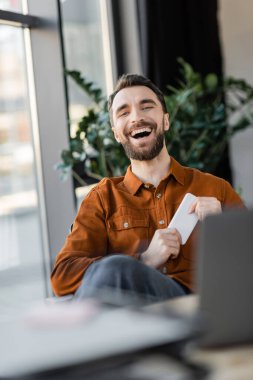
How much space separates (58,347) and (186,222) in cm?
147

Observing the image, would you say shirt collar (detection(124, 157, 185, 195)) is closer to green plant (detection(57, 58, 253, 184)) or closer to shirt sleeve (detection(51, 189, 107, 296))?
shirt sleeve (detection(51, 189, 107, 296))

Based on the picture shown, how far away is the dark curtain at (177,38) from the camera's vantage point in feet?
15.9

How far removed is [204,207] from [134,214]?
1.03 ft

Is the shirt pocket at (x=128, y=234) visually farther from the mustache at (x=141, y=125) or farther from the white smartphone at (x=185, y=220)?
the mustache at (x=141, y=125)

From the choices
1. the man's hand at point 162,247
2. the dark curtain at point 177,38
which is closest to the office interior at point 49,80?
the dark curtain at point 177,38

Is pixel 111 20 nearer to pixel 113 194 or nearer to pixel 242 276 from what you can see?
pixel 113 194

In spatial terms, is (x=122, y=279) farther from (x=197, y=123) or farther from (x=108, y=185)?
(x=197, y=123)

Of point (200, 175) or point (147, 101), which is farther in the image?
point (147, 101)

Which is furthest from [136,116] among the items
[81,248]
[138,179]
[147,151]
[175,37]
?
[175,37]

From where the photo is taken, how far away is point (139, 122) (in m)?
2.69

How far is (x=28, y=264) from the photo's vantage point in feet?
14.9

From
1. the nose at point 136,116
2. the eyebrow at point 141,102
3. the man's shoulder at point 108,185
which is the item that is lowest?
the man's shoulder at point 108,185

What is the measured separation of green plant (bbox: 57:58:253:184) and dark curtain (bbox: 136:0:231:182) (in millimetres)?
129

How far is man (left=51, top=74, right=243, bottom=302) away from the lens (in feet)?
7.52
